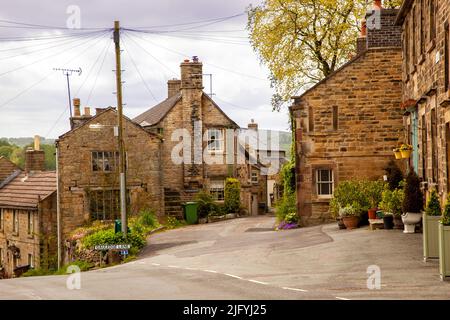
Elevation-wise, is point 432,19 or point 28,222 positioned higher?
point 432,19

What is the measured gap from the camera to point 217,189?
151 feet

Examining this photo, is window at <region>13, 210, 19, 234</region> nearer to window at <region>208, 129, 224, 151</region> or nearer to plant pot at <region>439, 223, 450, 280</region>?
window at <region>208, 129, 224, 151</region>

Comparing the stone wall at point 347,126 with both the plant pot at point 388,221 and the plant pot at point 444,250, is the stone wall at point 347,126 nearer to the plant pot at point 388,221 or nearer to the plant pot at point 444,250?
the plant pot at point 388,221

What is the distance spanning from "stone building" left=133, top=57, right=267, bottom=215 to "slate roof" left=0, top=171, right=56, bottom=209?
635 cm

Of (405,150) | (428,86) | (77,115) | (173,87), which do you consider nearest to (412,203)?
(405,150)

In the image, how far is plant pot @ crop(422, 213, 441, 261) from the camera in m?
17.5

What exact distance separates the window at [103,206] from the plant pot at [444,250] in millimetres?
27104

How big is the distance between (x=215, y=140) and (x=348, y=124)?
15684mm

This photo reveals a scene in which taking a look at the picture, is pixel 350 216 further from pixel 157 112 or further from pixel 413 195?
pixel 157 112

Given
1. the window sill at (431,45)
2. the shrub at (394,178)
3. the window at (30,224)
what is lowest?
the window at (30,224)

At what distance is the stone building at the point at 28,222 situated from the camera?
40.5 meters

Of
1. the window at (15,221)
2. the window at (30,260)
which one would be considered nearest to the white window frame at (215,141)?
the window at (15,221)

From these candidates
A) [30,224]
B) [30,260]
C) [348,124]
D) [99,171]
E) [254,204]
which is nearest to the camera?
[348,124]

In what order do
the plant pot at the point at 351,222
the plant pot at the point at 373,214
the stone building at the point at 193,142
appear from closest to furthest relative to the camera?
the plant pot at the point at 373,214 → the plant pot at the point at 351,222 → the stone building at the point at 193,142
